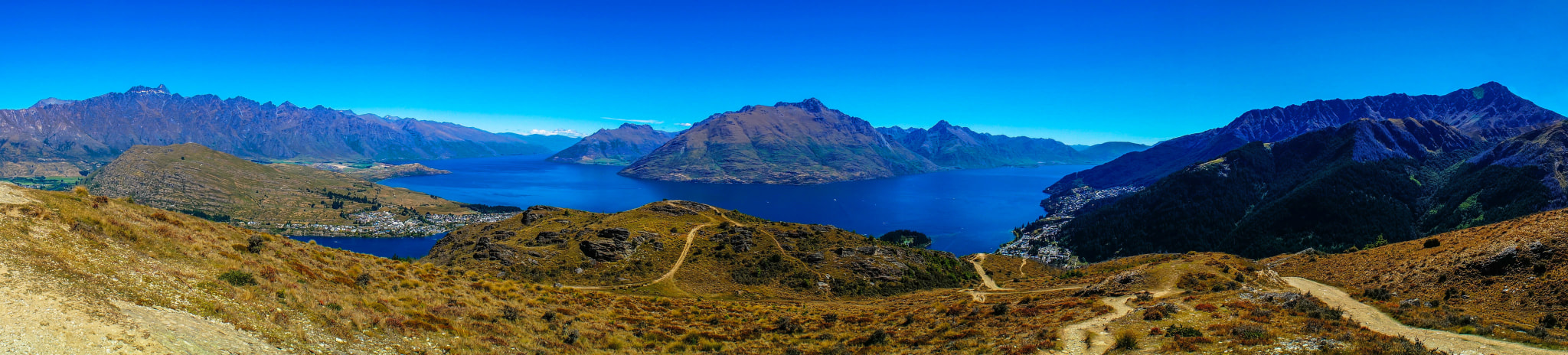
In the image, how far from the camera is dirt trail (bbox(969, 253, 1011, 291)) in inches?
2899

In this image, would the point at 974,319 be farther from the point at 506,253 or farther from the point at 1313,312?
the point at 506,253

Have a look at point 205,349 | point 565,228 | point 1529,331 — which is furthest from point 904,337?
point 565,228

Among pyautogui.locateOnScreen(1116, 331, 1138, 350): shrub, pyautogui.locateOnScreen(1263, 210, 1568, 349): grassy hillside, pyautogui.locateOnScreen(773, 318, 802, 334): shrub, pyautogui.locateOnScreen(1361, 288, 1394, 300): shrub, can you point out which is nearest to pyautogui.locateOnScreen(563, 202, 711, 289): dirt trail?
pyautogui.locateOnScreen(773, 318, 802, 334): shrub

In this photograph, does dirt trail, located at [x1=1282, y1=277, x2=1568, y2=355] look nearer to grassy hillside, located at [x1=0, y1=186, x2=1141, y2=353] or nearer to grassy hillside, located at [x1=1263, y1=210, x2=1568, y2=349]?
grassy hillside, located at [x1=1263, y1=210, x2=1568, y2=349]

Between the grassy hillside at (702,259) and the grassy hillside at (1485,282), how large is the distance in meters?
44.9

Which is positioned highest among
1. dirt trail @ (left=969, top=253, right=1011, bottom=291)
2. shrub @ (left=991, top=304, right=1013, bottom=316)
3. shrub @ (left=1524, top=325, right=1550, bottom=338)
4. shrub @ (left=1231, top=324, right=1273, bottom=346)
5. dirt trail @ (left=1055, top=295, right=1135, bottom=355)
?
shrub @ (left=1524, top=325, right=1550, bottom=338)

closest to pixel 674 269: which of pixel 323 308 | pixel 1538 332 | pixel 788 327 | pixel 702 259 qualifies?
pixel 702 259

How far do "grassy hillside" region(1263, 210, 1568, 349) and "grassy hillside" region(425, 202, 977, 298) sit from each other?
44.9 m

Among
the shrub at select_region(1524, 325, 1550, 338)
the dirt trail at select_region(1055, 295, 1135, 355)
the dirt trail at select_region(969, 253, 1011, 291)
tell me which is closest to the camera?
the shrub at select_region(1524, 325, 1550, 338)

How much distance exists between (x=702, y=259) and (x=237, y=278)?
56964 mm

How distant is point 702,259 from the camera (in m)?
76.0

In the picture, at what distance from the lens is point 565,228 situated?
8900 centimetres

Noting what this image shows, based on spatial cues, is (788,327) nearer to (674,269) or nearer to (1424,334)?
(1424,334)

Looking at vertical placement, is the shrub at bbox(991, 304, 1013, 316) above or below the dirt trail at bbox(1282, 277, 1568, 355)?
below
